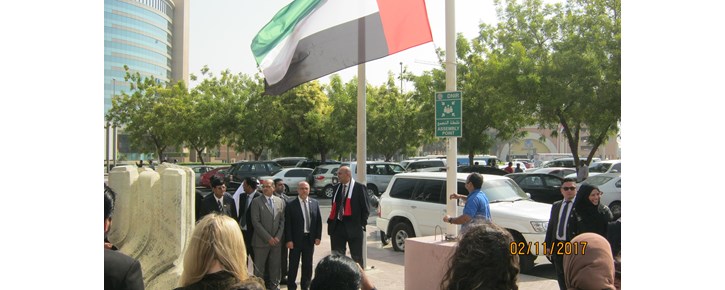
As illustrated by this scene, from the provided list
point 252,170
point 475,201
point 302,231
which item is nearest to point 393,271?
point 302,231

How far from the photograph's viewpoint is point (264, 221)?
25.1 ft

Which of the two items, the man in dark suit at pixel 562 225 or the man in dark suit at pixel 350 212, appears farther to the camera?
the man in dark suit at pixel 350 212

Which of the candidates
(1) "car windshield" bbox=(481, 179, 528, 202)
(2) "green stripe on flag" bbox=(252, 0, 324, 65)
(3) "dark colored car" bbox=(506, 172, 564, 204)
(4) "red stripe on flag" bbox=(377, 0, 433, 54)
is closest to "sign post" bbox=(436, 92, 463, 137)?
(4) "red stripe on flag" bbox=(377, 0, 433, 54)

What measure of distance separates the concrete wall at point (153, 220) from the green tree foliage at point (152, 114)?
34.2 metres

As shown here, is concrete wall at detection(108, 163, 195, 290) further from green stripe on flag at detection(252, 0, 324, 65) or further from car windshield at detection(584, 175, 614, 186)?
car windshield at detection(584, 175, 614, 186)

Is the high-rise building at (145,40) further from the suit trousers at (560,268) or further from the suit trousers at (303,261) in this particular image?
the suit trousers at (560,268)

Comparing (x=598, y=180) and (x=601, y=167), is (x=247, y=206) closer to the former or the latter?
(x=598, y=180)

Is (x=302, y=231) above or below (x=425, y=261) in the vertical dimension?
above

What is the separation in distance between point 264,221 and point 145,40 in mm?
77208

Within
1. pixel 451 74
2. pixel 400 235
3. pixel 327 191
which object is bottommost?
pixel 327 191

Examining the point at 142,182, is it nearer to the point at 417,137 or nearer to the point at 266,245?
the point at 266,245

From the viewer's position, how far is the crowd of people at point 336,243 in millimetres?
2732

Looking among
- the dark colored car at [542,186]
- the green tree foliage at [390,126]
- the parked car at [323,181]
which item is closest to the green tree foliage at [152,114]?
the green tree foliage at [390,126]

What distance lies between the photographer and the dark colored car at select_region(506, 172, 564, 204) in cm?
1914
